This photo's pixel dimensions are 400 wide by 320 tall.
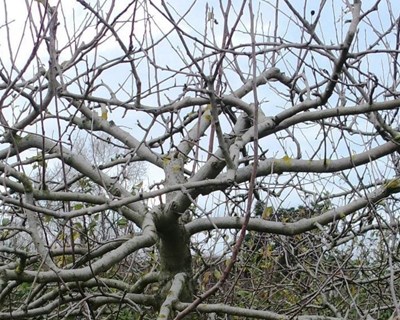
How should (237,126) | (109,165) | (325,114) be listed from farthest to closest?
1. (109,165)
2. (237,126)
3. (325,114)

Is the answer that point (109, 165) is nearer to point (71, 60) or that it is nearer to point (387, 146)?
point (71, 60)

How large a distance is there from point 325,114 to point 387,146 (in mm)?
476

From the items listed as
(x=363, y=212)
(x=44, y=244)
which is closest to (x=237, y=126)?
(x=363, y=212)

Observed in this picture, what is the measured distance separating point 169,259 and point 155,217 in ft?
1.25

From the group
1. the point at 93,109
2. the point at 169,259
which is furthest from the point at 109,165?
the point at 169,259

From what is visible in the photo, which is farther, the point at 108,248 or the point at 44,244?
the point at 108,248

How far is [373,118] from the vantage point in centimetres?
350

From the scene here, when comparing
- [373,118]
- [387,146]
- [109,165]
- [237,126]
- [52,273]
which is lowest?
[52,273]

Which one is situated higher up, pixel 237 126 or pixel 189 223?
pixel 237 126

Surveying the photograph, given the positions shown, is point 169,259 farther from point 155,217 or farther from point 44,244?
point 44,244

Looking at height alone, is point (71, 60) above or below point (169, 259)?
above

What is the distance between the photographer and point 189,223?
3.54 m

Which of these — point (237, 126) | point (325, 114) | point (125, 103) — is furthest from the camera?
point (237, 126)

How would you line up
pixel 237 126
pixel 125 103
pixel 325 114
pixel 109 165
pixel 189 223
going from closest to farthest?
pixel 325 114 < pixel 125 103 < pixel 189 223 < pixel 237 126 < pixel 109 165
